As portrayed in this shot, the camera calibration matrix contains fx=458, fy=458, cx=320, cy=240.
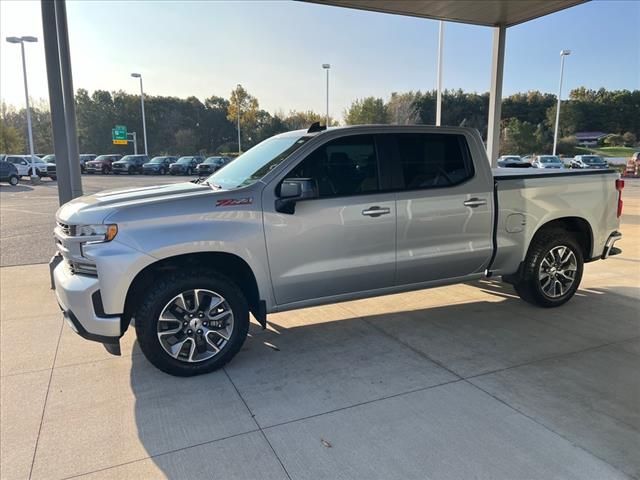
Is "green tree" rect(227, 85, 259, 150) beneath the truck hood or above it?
above

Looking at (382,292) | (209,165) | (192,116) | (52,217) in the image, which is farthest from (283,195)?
(192,116)

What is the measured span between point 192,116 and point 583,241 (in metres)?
71.1

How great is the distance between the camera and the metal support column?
589 centimetres

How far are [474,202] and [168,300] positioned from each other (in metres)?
3.10

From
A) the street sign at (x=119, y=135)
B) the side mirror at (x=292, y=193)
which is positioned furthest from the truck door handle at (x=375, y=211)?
the street sign at (x=119, y=135)

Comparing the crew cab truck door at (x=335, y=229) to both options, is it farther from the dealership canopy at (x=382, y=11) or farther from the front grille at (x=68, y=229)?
the dealership canopy at (x=382, y=11)

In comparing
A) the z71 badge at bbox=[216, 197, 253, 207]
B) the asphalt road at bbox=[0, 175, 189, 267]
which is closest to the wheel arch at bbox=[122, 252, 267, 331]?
the z71 badge at bbox=[216, 197, 253, 207]

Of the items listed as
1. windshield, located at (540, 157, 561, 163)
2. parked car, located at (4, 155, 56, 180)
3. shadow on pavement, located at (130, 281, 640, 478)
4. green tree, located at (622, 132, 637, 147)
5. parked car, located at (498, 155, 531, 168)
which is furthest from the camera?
green tree, located at (622, 132, 637, 147)

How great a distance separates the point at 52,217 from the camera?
43.8ft

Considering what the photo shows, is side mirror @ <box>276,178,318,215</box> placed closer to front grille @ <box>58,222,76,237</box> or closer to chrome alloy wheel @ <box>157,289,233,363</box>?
chrome alloy wheel @ <box>157,289,233,363</box>

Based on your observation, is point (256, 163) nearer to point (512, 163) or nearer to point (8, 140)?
point (512, 163)

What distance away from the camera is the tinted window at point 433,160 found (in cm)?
448

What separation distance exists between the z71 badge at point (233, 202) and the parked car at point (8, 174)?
28.2 metres

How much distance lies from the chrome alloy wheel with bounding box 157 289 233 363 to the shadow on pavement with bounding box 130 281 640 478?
243 mm
